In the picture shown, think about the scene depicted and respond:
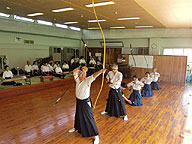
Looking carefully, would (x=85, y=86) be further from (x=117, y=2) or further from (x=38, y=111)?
(x=117, y=2)

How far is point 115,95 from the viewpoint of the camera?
3.87 meters

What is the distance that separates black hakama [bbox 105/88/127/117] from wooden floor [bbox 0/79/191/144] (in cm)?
15

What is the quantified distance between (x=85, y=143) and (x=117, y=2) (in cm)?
430

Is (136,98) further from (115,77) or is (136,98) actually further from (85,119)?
(85,119)

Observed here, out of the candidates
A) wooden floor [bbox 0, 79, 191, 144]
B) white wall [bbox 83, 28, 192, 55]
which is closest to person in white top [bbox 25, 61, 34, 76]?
wooden floor [bbox 0, 79, 191, 144]

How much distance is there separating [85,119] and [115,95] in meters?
1.26

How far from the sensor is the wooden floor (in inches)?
117

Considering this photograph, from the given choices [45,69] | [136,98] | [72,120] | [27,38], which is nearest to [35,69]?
[45,69]

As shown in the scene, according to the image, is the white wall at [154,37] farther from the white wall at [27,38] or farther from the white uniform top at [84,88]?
the white uniform top at [84,88]

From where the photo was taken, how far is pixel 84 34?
43.2 feet

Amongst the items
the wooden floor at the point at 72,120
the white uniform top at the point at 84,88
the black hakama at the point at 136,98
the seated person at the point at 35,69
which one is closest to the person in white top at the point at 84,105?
the white uniform top at the point at 84,88

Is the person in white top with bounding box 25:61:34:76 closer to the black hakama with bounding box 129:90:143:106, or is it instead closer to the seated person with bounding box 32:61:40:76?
the seated person with bounding box 32:61:40:76

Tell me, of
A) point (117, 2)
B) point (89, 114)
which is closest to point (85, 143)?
point (89, 114)

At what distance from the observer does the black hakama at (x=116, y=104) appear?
12.6ft
